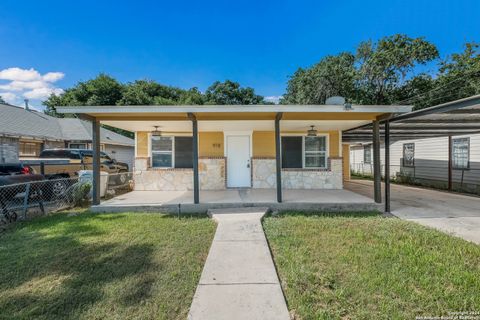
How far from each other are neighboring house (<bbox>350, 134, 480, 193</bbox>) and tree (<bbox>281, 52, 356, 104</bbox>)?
Result: 607 cm

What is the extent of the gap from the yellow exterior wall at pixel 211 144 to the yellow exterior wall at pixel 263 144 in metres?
1.30

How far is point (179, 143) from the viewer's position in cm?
927

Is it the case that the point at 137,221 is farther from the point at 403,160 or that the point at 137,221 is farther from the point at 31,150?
the point at 403,160

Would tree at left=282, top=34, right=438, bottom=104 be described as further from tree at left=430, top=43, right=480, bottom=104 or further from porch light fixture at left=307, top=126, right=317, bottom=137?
porch light fixture at left=307, top=126, right=317, bottom=137

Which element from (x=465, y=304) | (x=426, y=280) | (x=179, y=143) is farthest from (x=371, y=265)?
(x=179, y=143)

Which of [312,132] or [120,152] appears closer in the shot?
[312,132]

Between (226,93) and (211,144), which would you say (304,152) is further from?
(226,93)

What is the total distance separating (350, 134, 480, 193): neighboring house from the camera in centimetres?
1027

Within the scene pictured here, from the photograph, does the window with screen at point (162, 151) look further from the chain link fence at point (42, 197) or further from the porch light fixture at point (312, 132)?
the porch light fixture at point (312, 132)

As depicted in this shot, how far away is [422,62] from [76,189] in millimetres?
21909

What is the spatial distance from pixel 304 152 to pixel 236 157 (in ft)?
8.83

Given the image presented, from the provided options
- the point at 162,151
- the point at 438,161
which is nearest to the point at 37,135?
the point at 162,151

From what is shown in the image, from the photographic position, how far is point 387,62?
16906 mm

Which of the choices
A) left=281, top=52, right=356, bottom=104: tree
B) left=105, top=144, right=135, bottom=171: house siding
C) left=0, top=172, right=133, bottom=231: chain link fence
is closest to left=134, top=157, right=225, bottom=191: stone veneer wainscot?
left=0, top=172, right=133, bottom=231: chain link fence
